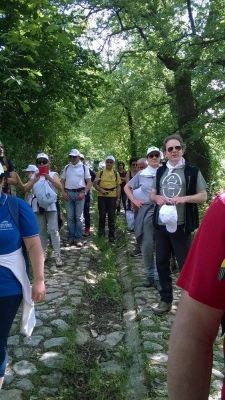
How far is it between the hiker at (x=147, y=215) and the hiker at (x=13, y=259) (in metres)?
2.95

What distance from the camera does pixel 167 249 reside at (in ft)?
15.8

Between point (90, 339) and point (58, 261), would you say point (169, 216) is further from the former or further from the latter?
point (58, 261)

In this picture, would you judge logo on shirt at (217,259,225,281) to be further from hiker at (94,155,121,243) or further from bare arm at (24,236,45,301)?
hiker at (94,155,121,243)

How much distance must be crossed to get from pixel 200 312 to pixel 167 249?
375 cm

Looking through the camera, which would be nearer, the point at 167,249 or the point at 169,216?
the point at 169,216

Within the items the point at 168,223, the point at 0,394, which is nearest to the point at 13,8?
the point at 168,223

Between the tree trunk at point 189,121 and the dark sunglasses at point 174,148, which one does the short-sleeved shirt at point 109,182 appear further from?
the dark sunglasses at point 174,148

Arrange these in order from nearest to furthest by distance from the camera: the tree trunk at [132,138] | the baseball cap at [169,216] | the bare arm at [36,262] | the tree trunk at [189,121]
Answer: the bare arm at [36,262] → the baseball cap at [169,216] → the tree trunk at [189,121] → the tree trunk at [132,138]

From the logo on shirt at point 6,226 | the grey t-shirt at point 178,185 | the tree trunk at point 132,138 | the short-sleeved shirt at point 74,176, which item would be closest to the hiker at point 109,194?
the short-sleeved shirt at point 74,176

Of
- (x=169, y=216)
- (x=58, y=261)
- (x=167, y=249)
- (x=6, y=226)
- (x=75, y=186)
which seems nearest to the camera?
(x=6, y=226)

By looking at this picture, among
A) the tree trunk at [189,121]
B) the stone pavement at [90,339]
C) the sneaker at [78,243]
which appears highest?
the tree trunk at [189,121]

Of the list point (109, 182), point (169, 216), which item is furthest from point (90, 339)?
point (109, 182)

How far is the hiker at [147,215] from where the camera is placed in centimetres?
576

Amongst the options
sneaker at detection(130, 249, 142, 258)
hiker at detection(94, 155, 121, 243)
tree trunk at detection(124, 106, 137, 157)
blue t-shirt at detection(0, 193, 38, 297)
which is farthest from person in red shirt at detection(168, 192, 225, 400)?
tree trunk at detection(124, 106, 137, 157)
